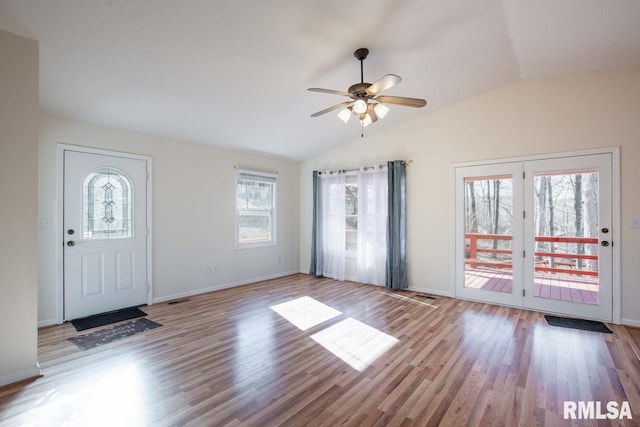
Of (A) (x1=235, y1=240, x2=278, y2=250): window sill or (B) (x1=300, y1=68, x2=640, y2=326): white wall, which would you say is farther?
(A) (x1=235, y1=240, x2=278, y2=250): window sill

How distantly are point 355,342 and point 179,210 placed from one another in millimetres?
3301

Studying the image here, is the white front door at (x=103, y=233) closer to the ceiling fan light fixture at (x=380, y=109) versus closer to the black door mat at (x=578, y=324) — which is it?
the ceiling fan light fixture at (x=380, y=109)

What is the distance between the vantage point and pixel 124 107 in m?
3.46

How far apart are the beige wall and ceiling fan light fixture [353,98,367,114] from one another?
269 cm

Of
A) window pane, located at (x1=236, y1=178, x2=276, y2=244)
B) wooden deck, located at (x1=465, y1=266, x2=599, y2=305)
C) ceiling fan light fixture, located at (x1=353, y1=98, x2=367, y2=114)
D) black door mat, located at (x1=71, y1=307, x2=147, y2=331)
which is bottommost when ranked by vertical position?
black door mat, located at (x1=71, y1=307, x2=147, y2=331)

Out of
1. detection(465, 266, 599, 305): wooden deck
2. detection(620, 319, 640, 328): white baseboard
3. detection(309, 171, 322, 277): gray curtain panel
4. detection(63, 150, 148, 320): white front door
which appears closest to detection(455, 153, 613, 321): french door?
detection(465, 266, 599, 305): wooden deck

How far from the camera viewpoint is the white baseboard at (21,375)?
2256 millimetres

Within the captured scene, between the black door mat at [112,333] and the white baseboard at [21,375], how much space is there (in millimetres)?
475

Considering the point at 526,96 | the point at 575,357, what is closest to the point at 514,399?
the point at 575,357

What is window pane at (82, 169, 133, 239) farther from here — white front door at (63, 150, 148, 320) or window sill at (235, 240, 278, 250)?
window sill at (235, 240, 278, 250)

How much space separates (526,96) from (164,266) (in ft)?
18.6

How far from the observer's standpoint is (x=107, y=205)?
3926 millimetres

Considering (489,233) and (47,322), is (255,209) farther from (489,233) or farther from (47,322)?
(489,233)

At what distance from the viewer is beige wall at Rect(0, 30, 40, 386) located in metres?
2.28
